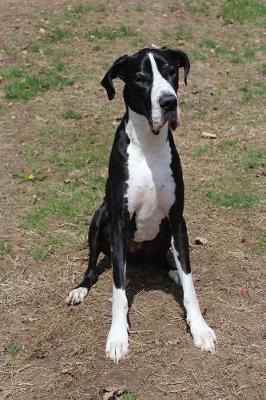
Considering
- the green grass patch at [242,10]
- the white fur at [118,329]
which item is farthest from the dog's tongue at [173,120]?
the green grass patch at [242,10]

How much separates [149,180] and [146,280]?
101 centimetres

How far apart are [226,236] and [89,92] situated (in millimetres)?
3659

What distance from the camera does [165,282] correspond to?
4.68 m

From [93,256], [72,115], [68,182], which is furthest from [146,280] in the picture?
[72,115]

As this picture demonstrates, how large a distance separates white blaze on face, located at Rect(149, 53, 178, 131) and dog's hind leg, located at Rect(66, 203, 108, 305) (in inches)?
39.9

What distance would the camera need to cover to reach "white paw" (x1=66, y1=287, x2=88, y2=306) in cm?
446

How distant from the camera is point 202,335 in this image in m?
3.96

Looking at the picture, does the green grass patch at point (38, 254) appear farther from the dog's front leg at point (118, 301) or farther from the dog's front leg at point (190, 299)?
the dog's front leg at point (190, 299)

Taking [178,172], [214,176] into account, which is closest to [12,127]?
[214,176]

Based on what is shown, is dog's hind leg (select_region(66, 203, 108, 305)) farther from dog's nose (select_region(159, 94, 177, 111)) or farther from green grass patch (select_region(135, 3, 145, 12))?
green grass patch (select_region(135, 3, 145, 12))

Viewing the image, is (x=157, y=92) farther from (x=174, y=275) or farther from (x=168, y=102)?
(x=174, y=275)

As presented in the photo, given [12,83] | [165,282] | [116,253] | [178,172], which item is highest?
[178,172]

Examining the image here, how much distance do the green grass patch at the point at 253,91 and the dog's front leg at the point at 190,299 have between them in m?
4.22

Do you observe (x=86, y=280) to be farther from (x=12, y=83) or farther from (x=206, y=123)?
(x=12, y=83)
